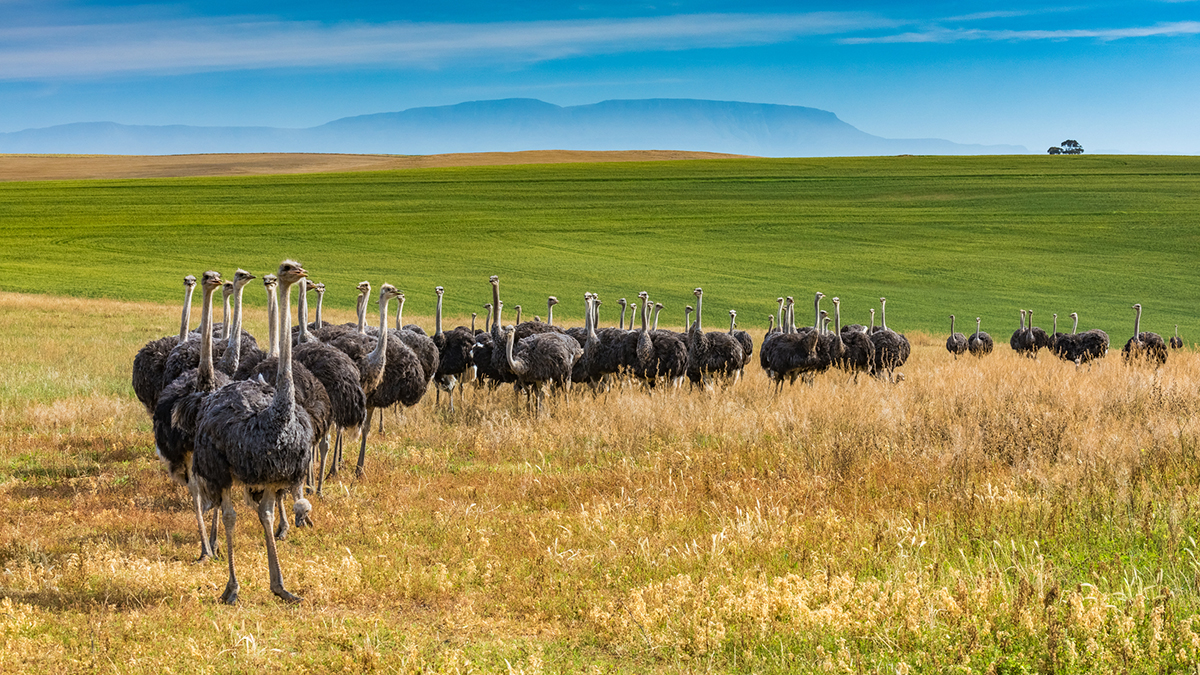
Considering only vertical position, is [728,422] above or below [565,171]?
below

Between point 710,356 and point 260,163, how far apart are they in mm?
84528

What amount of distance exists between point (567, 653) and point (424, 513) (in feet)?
11.5

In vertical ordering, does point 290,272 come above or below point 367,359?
above

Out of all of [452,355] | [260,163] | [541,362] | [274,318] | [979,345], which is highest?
[260,163]

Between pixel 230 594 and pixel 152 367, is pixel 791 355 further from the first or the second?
pixel 230 594

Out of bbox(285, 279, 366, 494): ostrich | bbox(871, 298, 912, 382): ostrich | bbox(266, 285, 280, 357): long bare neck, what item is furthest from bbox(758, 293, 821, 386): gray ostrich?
bbox(266, 285, 280, 357): long bare neck

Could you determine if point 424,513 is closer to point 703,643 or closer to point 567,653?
point 567,653

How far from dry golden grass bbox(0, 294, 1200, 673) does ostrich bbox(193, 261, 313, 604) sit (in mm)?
564

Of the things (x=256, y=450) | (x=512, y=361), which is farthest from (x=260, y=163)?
(x=256, y=450)

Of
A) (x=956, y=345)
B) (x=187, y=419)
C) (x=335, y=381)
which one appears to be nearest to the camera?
(x=187, y=419)

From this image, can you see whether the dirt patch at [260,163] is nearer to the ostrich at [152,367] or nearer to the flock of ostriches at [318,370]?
the flock of ostriches at [318,370]

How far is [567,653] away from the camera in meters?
5.92

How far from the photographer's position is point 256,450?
22.1ft

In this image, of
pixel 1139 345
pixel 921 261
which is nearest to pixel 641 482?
pixel 1139 345
